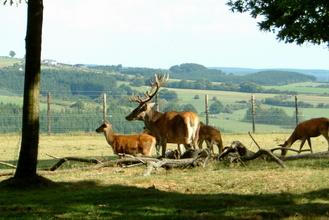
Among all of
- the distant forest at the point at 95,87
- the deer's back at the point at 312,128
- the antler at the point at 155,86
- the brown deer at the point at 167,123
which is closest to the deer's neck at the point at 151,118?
the brown deer at the point at 167,123

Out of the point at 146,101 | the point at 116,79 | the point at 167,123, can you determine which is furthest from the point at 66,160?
the point at 116,79

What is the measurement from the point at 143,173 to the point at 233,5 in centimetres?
429

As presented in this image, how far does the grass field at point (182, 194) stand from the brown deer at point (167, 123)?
4178 mm

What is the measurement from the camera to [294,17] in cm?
1531

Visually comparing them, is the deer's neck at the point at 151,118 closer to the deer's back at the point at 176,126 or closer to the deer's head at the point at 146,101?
the deer's head at the point at 146,101

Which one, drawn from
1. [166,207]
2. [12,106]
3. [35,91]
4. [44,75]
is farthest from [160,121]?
[44,75]

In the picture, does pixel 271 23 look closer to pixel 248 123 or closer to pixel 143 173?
pixel 143 173

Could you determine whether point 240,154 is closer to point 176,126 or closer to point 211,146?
point 211,146

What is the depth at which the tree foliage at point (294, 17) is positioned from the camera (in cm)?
1328

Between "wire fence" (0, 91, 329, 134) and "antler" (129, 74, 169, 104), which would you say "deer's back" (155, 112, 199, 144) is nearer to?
"antler" (129, 74, 169, 104)

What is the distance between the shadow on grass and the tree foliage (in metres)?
3.01

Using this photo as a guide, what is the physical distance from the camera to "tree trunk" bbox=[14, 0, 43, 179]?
45.3 feet

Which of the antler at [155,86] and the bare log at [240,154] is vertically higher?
the antler at [155,86]

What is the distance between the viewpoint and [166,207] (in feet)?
37.9
